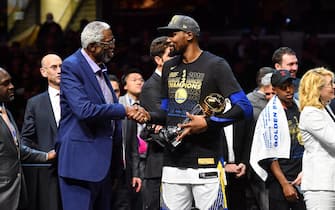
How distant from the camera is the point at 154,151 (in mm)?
8852

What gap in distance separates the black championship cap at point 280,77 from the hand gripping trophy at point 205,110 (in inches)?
57.2

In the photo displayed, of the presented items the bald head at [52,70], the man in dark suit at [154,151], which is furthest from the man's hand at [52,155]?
the man in dark suit at [154,151]

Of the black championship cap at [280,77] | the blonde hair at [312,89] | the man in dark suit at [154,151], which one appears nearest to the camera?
the blonde hair at [312,89]

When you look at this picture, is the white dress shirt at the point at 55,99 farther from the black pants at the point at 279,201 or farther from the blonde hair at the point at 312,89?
the blonde hair at the point at 312,89

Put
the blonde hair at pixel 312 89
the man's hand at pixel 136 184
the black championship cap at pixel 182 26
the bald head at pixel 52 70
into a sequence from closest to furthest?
the black championship cap at pixel 182 26 < the blonde hair at pixel 312 89 < the bald head at pixel 52 70 < the man's hand at pixel 136 184

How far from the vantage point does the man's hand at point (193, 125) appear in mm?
6891

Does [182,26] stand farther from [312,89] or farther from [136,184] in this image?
[136,184]

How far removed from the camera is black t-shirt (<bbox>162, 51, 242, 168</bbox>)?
23.2 ft

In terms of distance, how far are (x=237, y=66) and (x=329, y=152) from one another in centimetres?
821

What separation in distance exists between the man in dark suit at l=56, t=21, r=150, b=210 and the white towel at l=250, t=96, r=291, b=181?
1.60 metres

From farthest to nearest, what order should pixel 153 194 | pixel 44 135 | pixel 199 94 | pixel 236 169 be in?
pixel 236 169 → pixel 153 194 → pixel 44 135 → pixel 199 94

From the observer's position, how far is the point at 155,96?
8625 mm

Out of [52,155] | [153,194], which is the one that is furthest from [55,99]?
[153,194]

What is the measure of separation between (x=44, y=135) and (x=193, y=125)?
6.07ft
